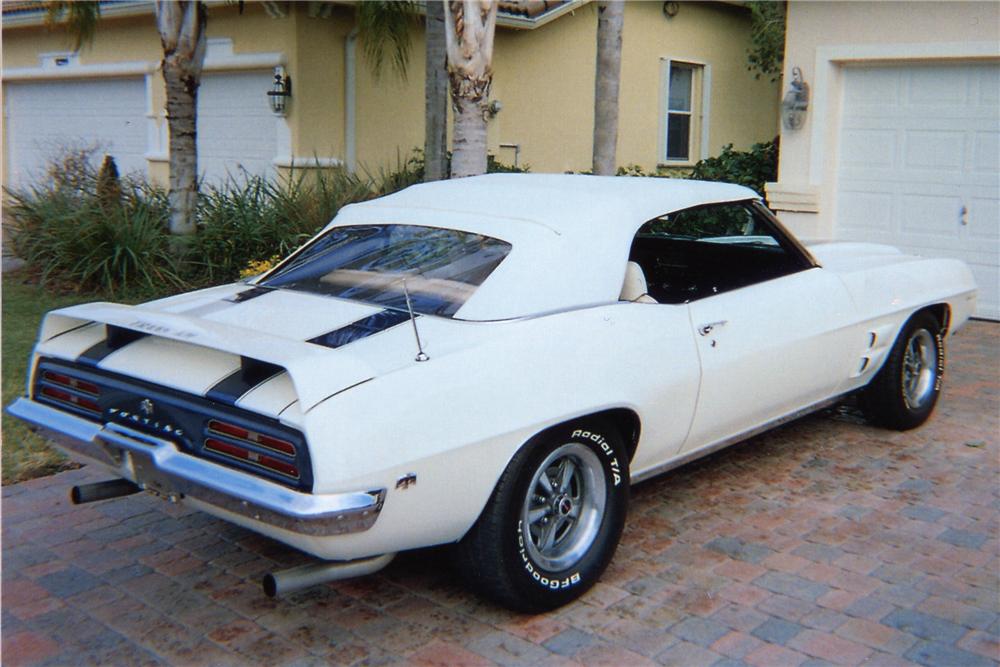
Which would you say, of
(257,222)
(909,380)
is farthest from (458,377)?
(257,222)

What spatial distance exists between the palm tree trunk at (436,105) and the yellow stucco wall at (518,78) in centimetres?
97

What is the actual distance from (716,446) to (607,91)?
5.58m

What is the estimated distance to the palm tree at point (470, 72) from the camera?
25.0 feet

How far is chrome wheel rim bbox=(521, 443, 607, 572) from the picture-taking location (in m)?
3.85

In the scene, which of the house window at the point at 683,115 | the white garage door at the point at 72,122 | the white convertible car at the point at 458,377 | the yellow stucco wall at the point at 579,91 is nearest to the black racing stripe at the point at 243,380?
the white convertible car at the point at 458,377

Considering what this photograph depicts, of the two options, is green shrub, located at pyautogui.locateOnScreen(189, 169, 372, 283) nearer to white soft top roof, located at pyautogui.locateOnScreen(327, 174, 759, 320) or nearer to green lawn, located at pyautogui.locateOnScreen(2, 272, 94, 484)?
green lawn, located at pyautogui.locateOnScreen(2, 272, 94, 484)

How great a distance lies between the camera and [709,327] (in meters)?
4.52

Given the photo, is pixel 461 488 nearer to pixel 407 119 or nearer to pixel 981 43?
pixel 981 43

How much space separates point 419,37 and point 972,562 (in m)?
10.1

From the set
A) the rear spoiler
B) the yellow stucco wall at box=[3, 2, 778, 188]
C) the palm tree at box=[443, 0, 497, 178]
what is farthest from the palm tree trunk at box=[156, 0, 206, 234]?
the rear spoiler

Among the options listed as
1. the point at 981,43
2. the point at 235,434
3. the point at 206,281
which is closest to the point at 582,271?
the point at 235,434

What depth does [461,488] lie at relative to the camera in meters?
3.48

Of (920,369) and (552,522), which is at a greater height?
(920,369)

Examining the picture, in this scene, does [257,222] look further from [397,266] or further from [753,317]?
[753,317]
